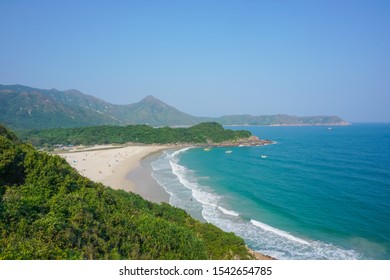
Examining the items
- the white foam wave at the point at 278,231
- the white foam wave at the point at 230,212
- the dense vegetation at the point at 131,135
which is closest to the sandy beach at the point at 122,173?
the white foam wave at the point at 230,212

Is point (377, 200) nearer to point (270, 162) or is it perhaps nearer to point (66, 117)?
point (270, 162)

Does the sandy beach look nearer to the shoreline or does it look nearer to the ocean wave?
the shoreline

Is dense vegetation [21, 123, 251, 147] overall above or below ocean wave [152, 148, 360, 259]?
above

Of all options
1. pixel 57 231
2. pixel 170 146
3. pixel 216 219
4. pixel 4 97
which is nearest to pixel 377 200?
pixel 216 219

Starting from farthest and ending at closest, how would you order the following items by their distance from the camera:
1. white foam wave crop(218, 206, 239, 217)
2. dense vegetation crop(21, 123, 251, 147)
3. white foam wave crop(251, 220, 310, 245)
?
dense vegetation crop(21, 123, 251, 147) < white foam wave crop(218, 206, 239, 217) < white foam wave crop(251, 220, 310, 245)

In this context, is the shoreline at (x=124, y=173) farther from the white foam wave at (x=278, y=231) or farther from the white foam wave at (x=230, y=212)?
the white foam wave at (x=278, y=231)

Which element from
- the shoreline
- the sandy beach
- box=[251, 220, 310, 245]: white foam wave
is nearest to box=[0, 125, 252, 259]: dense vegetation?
box=[251, 220, 310, 245]: white foam wave

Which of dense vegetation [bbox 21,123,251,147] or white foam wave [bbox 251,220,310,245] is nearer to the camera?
white foam wave [bbox 251,220,310,245]
